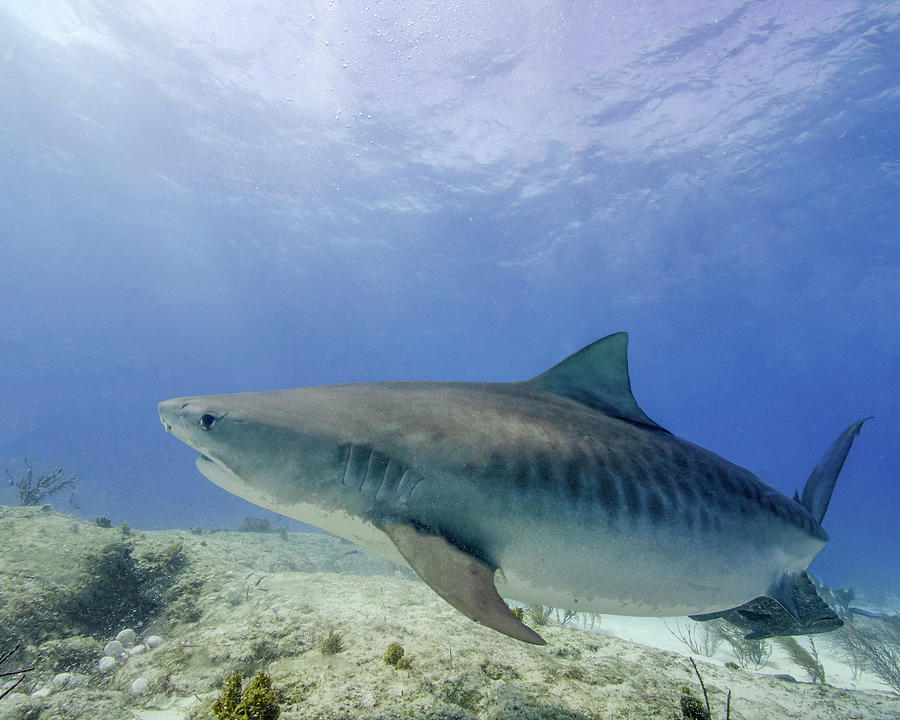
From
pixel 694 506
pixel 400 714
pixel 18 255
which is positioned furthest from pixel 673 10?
pixel 18 255

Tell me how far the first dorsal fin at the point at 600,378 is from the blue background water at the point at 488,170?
2458 cm

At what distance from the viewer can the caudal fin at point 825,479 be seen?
13.1 feet

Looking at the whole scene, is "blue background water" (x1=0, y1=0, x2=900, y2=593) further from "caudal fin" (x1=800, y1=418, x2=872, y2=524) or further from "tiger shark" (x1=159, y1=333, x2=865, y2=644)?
"tiger shark" (x1=159, y1=333, x2=865, y2=644)

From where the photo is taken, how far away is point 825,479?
403cm

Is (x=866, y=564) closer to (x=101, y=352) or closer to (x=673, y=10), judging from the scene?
(x=673, y=10)

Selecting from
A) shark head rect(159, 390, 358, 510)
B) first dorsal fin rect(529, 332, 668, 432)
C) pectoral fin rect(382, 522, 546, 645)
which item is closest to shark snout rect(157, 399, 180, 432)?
shark head rect(159, 390, 358, 510)

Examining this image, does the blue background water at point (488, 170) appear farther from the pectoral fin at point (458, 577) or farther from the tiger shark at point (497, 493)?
the pectoral fin at point (458, 577)

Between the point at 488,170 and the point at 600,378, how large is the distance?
102 ft

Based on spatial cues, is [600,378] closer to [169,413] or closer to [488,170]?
[169,413]

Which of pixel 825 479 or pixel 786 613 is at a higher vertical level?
pixel 825 479

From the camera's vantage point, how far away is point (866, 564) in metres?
42.4

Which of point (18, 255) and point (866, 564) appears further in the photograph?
point (18, 255)

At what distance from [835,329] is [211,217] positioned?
8030 centimetres

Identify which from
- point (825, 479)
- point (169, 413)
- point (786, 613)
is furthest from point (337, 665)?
point (825, 479)
